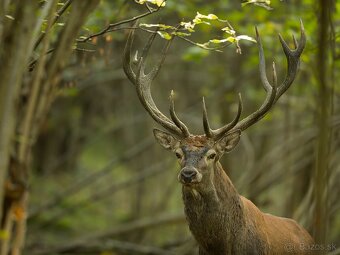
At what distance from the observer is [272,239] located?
6.17 m

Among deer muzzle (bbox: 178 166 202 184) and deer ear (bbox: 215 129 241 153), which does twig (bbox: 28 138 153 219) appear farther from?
deer muzzle (bbox: 178 166 202 184)

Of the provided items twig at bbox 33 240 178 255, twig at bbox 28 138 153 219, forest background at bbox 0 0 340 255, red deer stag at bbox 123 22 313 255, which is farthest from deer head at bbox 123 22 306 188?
twig at bbox 28 138 153 219

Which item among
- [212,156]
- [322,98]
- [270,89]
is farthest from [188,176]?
[322,98]

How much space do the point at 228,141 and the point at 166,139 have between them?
58cm

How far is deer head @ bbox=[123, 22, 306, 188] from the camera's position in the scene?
19.0 feet

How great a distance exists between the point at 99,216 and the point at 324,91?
12857mm

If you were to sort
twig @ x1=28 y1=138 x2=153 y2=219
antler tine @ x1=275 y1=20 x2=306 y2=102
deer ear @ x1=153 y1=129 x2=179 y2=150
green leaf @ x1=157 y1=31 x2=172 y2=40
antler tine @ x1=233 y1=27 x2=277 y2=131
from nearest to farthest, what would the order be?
green leaf @ x1=157 y1=31 x2=172 y2=40 → antler tine @ x1=233 y1=27 x2=277 y2=131 → antler tine @ x1=275 y1=20 x2=306 y2=102 → deer ear @ x1=153 y1=129 x2=179 y2=150 → twig @ x1=28 y1=138 x2=153 y2=219

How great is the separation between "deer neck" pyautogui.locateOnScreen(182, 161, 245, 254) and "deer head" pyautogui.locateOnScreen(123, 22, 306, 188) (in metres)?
0.10

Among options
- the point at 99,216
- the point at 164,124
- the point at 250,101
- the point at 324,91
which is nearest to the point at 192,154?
the point at 164,124

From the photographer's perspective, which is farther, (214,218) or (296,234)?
(296,234)

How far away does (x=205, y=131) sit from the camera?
5988 millimetres

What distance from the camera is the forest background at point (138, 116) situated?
3.38 metres

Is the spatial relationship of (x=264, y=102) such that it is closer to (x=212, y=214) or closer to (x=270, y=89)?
(x=270, y=89)

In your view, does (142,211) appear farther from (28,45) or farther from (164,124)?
(28,45)
